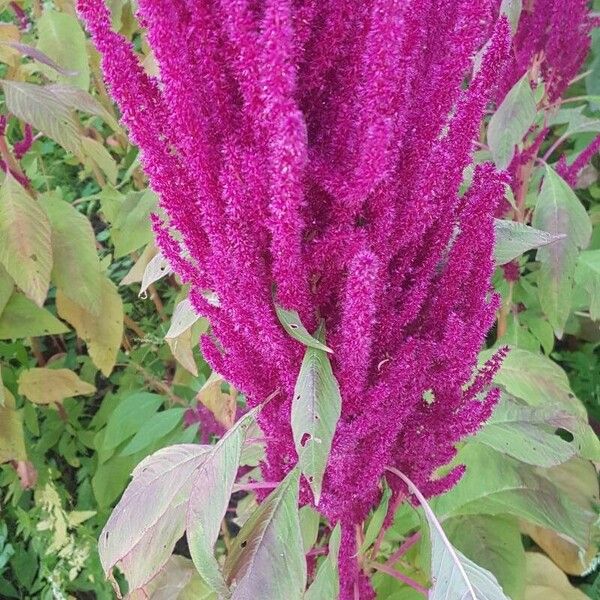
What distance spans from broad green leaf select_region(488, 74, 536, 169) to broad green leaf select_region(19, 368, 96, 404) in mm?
1096

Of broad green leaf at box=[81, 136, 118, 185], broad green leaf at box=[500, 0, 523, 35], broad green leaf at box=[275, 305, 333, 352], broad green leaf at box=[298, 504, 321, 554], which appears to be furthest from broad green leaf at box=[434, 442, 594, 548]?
broad green leaf at box=[81, 136, 118, 185]

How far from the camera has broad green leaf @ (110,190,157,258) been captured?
4.61 feet

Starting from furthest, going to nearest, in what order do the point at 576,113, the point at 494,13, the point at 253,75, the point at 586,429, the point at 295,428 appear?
the point at 576,113, the point at 494,13, the point at 586,429, the point at 295,428, the point at 253,75

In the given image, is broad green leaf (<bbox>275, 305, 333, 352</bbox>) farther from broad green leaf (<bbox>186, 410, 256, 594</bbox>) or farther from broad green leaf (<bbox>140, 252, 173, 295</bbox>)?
broad green leaf (<bbox>140, 252, 173, 295</bbox>)

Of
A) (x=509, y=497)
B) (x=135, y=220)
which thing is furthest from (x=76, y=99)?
(x=509, y=497)

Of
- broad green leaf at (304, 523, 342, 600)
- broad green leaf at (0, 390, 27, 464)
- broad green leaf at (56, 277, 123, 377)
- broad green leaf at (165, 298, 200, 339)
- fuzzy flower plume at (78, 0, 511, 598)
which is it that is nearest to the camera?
fuzzy flower plume at (78, 0, 511, 598)

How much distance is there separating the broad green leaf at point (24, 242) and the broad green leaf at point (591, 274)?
1098 mm

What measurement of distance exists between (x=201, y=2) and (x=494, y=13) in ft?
2.97

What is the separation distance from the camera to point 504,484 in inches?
40.2

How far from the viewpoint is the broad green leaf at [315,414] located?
61 centimetres

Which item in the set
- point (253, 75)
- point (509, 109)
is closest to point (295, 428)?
point (253, 75)

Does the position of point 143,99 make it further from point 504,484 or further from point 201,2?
point 504,484

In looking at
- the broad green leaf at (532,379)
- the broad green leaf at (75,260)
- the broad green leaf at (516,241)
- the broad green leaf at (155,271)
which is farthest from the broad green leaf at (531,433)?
the broad green leaf at (75,260)

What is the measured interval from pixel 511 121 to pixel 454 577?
872 mm
